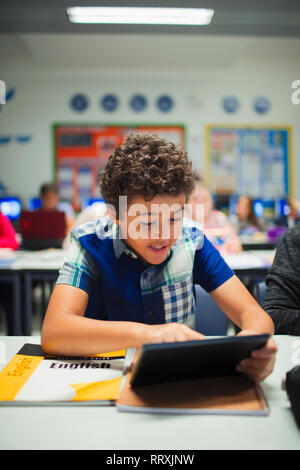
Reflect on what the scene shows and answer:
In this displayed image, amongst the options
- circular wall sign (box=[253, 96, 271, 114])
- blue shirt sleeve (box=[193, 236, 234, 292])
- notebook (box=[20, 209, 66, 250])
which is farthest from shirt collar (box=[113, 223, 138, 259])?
circular wall sign (box=[253, 96, 271, 114])

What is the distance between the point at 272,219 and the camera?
4.62 metres

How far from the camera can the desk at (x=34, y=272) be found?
2119 millimetres

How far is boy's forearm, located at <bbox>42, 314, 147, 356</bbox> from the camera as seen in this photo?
76 cm

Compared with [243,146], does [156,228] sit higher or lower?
lower

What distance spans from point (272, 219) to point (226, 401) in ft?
14.0

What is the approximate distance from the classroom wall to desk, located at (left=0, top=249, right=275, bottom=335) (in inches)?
130

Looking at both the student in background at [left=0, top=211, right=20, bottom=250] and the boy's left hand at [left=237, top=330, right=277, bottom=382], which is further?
the student in background at [left=0, top=211, right=20, bottom=250]

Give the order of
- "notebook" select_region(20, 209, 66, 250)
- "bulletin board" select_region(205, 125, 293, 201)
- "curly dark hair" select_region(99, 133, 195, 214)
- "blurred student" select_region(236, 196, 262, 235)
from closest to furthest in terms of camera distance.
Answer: "curly dark hair" select_region(99, 133, 195, 214) → "notebook" select_region(20, 209, 66, 250) → "blurred student" select_region(236, 196, 262, 235) → "bulletin board" select_region(205, 125, 293, 201)

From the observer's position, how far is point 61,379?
2.31ft

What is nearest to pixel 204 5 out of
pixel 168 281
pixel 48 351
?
pixel 168 281

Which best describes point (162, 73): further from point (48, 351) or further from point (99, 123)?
point (48, 351)

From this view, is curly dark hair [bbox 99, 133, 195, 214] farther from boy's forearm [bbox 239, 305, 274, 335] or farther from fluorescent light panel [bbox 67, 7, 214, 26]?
fluorescent light panel [bbox 67, 7, 214, 26]

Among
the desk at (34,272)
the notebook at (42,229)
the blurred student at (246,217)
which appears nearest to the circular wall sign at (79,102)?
the blurred student at (246,217)

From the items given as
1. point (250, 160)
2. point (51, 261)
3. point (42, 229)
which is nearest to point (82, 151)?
point (250, 160)
